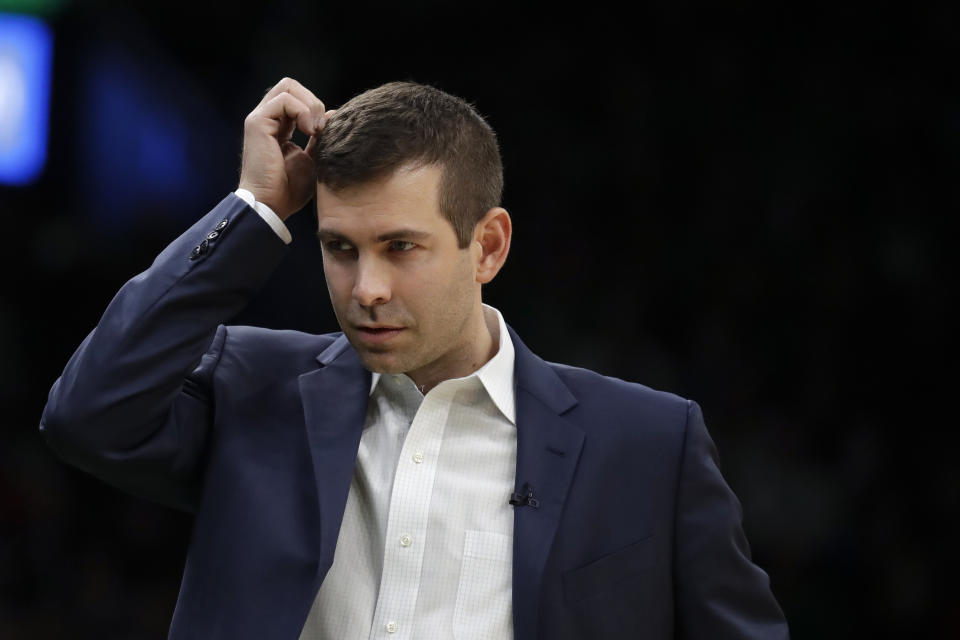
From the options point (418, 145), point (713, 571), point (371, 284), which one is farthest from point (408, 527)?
point (418, 145)

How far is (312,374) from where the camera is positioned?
7.40 ft

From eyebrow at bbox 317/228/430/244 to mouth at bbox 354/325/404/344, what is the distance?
14 cm

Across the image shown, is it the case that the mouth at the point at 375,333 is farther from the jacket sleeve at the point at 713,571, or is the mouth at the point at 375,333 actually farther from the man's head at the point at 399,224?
the jacket sleeve at the point at 713,571

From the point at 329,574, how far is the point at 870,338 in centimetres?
409

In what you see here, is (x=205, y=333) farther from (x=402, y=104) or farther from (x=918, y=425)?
(x=918, y=425)

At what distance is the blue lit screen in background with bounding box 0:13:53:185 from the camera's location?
5.64m

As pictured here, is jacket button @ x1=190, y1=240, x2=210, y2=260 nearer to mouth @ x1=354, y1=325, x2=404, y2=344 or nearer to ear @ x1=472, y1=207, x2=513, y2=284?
mouth @ x1=354, y1=325, x2=404, y2=344

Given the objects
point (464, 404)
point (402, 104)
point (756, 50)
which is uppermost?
point (756, 50)

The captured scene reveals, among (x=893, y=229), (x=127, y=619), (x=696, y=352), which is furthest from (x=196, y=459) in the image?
(x=893, y=229)

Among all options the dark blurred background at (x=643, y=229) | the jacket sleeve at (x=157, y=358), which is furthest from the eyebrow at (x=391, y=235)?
the dark blurred background at (x=643, y=229)

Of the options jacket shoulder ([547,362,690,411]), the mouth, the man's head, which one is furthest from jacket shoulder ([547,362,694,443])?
the mouth

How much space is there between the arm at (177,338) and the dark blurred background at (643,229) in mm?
3322

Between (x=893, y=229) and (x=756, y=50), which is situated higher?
(x=756, y=50)

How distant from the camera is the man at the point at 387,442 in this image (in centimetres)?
206
